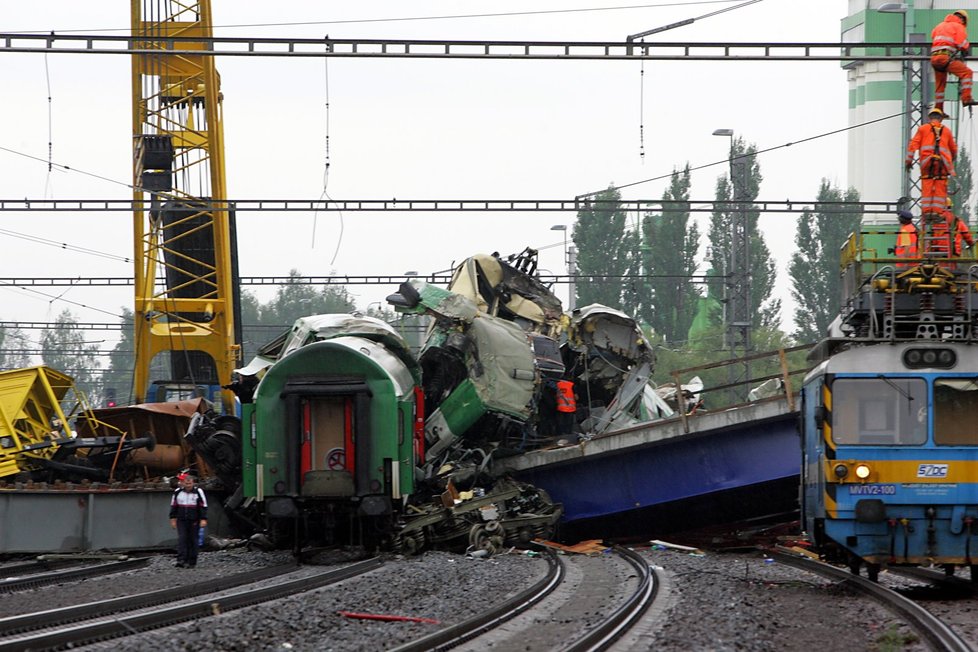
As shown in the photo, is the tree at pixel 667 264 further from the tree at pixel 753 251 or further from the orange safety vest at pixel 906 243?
the orange safety vest at pixel 906 243

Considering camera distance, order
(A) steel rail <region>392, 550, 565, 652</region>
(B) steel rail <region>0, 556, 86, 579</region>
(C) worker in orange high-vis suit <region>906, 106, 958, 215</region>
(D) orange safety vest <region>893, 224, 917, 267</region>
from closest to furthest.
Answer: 1. (A) steel rail <region>392, 550, 565, 652</region>
2. (D) orange safety vest <region>893, 224, 917, 267</region>
3. (C) worker in orange high-vis suit <region>906, 106, 958, 215</region>
4. (B) steel rail <region>0, 556, 86, 579</region>

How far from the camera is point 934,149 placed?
19.1 m

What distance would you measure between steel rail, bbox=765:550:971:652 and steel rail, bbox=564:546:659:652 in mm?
2073

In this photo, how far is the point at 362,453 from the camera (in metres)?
20.3

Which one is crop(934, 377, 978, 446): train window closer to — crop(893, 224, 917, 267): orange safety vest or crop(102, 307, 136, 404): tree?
crop(893, 224, 917, 267): orange safety vest

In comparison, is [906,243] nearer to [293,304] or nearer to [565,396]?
[565,396]

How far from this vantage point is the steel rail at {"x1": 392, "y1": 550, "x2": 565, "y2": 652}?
1051 cm

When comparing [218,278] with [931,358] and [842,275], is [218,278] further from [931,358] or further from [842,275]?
[931,358]

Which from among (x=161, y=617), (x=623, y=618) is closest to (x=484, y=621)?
(x=623, y=618)

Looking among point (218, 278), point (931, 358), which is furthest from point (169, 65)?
point (931, 358)

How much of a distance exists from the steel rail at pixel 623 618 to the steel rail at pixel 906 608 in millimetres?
2073

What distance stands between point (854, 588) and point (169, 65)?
25.8m

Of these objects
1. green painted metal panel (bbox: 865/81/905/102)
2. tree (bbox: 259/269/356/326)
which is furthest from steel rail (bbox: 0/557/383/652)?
tree (bbox: 259/269/356/326)

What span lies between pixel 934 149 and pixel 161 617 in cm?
1220
